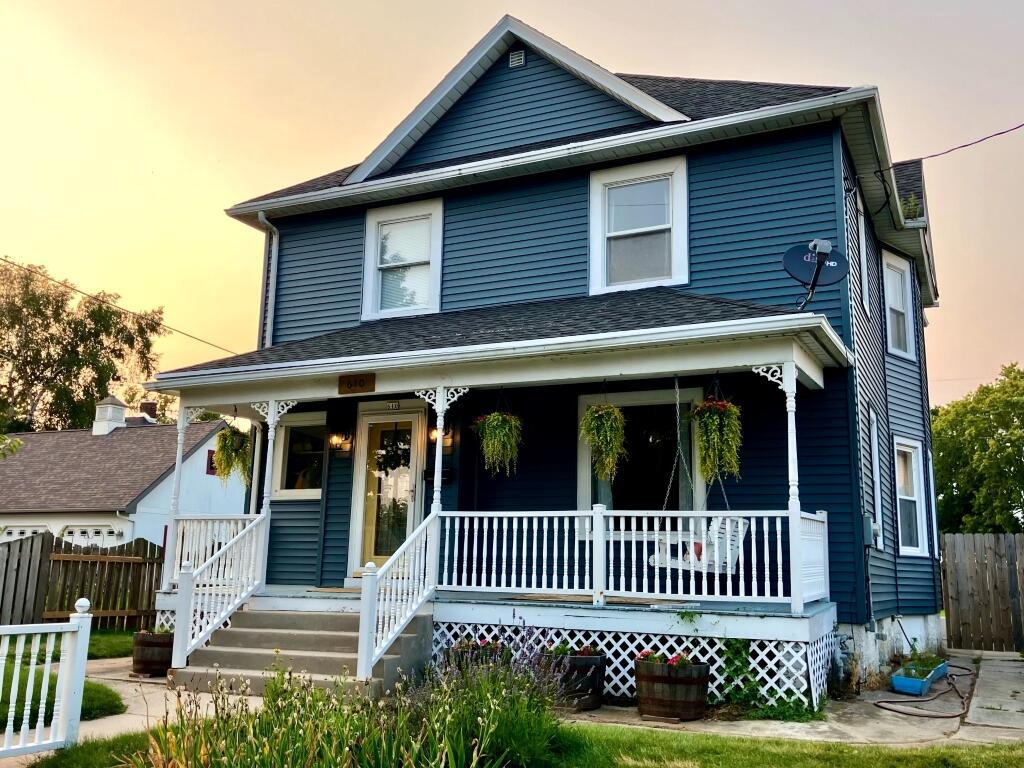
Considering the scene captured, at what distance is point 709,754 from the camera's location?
19.5 feet

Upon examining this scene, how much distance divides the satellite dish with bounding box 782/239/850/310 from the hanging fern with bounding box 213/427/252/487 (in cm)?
727

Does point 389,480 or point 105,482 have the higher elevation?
point 105,482

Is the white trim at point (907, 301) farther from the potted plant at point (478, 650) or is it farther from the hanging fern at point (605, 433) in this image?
the potted plant at point (478, 650)

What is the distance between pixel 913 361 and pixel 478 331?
7293 millimetres

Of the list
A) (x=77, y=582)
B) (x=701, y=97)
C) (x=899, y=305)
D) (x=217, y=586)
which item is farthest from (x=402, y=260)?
(x=899, y=305)

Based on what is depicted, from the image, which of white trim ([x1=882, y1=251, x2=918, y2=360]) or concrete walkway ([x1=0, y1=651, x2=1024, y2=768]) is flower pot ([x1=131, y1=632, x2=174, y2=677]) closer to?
concrete walkway ([x1=0, y1=651, x2=1024, y2=768])

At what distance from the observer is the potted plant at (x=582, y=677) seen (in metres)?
7.92

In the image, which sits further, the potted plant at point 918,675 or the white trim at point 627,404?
the white trim at point 627,404

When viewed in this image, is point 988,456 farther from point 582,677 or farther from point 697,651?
point 582,677

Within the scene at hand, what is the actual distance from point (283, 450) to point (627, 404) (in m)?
4.96

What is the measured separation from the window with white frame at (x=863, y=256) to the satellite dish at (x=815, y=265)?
2.04 metres

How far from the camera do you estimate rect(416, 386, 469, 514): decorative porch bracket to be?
31.2 feet

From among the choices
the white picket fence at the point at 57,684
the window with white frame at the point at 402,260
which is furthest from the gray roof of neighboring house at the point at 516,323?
the white picket fence at the point at 57,684

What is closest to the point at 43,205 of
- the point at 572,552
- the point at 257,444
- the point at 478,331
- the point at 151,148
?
the point at 151,148
